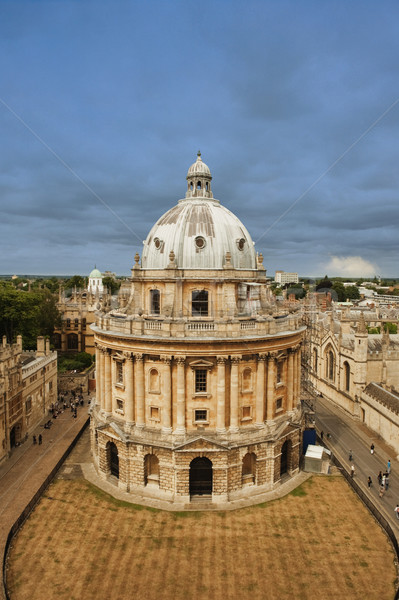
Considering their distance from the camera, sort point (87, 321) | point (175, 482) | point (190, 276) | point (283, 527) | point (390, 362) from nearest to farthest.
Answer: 1. point (283, 527)
2. point (175, 482)
3. point (190, 276)
4. point (390, 362)
5. point (87, 321)

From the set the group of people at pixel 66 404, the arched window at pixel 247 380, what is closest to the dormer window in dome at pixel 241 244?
the arched window at pixel 247 380

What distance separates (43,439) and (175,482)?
18831 mm

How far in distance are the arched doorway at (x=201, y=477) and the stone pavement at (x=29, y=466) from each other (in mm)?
12258

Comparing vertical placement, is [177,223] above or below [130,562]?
above

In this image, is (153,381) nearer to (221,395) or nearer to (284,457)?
(221,395)

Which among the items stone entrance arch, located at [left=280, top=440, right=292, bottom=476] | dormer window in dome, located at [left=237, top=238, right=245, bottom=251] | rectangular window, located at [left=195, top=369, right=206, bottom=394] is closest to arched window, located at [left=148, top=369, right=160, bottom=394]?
rectangular window, located at [left=195, top=369, right=206, bottom=394]

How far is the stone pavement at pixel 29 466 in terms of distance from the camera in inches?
1190

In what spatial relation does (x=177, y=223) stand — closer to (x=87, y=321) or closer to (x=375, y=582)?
(x=375, y=582)

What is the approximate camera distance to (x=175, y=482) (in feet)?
104

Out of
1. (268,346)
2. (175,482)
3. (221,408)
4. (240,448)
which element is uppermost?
(268,346)

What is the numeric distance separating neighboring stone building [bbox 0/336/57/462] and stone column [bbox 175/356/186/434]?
17.6 m

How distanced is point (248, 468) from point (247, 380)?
7209 millimetres

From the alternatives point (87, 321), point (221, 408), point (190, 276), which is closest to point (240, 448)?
point (221, 408)

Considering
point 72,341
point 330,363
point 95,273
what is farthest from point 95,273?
point 330,363
